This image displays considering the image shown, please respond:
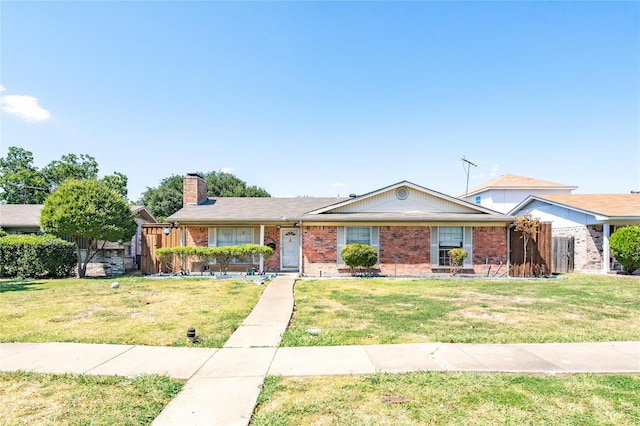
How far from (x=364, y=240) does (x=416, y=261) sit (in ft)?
8.46

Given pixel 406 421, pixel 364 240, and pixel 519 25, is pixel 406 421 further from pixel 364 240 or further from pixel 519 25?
pixel 519 25

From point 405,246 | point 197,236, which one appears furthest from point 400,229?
point 197,236

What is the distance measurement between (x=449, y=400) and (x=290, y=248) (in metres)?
14.5

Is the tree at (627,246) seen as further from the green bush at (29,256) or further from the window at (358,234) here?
the green bush at (29,256)

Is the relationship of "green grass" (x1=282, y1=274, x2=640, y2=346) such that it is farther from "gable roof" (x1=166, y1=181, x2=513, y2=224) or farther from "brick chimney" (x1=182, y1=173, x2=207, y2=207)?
"brick chimney" (x1=182, y1=173, x2=207, y2=207)

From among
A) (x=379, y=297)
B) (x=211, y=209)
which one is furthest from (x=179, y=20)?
(x=379, y=297)

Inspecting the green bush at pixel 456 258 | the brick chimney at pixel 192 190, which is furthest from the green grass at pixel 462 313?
the brick chimney at pixel 192 190

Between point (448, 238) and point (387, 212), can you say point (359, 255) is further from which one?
point (448, 238)

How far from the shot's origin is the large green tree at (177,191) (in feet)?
142

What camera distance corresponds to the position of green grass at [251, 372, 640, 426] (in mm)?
3396

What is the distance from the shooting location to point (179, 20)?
12.0 metres

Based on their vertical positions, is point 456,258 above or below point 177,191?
below

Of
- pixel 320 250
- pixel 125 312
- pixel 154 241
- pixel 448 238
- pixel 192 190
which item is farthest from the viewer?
pixel 192 190

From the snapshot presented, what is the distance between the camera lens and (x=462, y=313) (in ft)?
26.6
